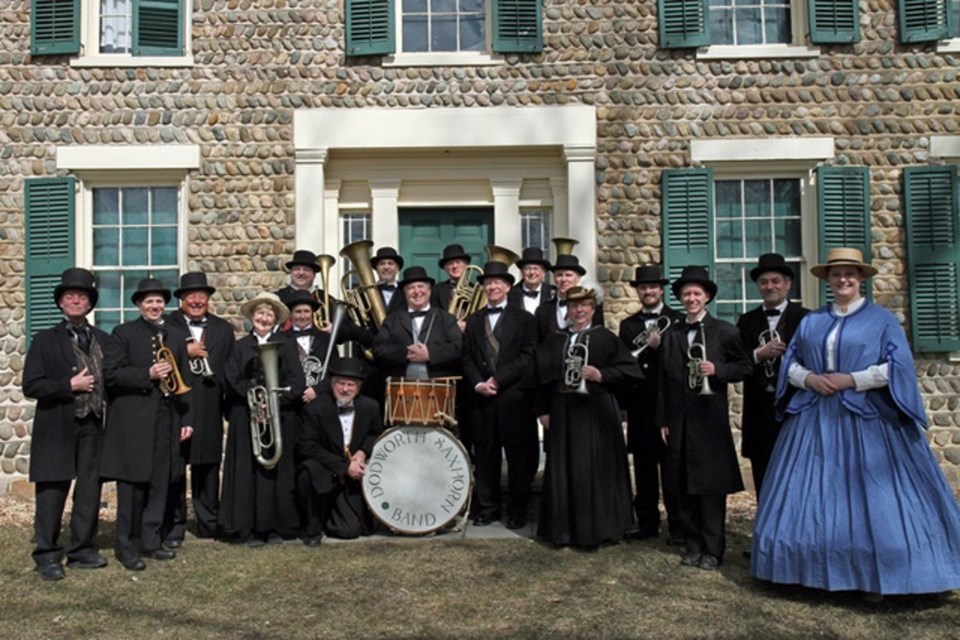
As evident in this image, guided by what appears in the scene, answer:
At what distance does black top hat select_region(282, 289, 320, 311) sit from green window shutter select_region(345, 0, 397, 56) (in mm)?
3713

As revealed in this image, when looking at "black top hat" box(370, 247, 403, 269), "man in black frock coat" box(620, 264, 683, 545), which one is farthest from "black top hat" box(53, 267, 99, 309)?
"man in black frock coat" box(620, 264, 683, 545)

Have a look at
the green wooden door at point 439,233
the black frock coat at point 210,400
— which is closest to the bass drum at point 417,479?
the black frock coat at point 210,400

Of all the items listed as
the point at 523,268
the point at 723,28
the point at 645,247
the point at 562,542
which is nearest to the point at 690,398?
the point at 562,542

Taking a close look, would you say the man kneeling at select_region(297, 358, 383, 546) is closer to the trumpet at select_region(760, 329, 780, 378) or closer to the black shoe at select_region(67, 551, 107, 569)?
the black shoe at select_region(67, 551, 107, 569)

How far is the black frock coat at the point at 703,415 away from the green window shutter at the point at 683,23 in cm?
457

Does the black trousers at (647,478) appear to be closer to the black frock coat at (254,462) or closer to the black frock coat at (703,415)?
the black frock coat at (703,415)

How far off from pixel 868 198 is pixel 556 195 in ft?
10.6

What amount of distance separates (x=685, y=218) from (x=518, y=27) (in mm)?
2656

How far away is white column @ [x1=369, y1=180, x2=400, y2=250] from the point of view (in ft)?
35.1

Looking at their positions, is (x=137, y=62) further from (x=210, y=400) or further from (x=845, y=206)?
(x=845, y=206)

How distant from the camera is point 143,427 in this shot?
6742mm

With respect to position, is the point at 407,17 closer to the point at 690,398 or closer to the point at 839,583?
the point at 690,398

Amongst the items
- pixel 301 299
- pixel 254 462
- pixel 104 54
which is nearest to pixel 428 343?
pixel 301 299

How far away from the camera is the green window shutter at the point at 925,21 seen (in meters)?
10.3
